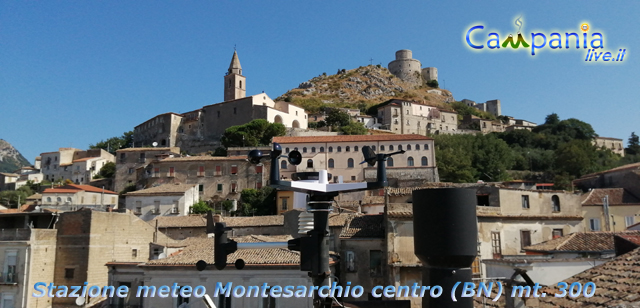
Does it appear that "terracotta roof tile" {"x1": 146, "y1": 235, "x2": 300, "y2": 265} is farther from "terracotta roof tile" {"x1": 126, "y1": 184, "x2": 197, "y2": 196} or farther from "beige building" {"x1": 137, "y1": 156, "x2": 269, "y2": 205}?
Answer: "beige building" {"x1": 137, "y1": 156, "x2": 269, "y2": 205}

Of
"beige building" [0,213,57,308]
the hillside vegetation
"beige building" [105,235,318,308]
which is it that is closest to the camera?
"beige building" [105,235,318,308]

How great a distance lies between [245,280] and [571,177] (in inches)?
2509

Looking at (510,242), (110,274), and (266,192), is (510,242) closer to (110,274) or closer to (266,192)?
(110,274)

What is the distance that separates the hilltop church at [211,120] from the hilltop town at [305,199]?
29cm

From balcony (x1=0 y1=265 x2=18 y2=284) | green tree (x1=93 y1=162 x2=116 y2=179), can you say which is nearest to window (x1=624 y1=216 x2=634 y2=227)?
balcony (x1=0 y1=265 x2=18 y2=284)

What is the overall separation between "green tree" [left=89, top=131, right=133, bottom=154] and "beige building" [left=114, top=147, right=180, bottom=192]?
3158cm

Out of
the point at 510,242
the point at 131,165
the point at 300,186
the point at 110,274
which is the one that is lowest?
the point at 110,274

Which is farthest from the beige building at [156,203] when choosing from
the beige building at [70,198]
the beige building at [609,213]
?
the beige building at [609,213]

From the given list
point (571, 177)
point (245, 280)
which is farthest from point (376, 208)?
point (571, 177)

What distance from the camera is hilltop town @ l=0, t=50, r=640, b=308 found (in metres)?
20.2

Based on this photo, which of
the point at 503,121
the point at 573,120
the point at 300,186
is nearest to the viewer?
the point at 300,186

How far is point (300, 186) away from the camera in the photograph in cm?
332

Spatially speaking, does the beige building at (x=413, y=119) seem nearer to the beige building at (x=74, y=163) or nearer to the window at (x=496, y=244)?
the beige building at (x=74, y=163)

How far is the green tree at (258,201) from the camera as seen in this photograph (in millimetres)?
52497
